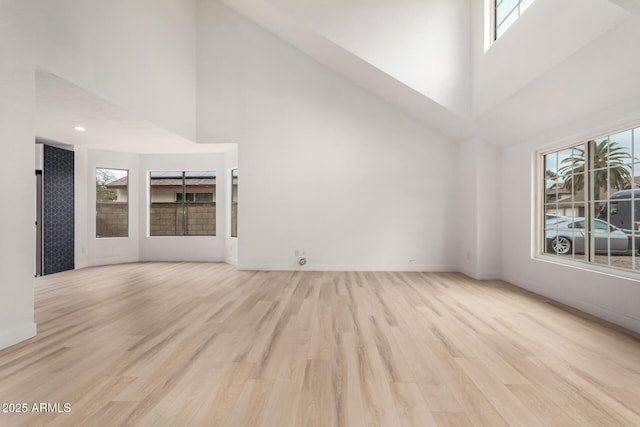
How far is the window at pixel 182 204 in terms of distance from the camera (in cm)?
768

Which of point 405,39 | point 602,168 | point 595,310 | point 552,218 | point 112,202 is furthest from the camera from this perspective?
point 112,202

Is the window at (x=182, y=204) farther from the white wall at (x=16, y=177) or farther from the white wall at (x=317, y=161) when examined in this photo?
the white wall at (x=16, y=177)

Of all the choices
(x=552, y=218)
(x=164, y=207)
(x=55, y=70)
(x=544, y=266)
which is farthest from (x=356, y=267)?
(x=55, y=70)

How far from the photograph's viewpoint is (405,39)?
500 centimetres

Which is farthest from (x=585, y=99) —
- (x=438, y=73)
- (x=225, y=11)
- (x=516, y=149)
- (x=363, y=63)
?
(x=225, y=11)

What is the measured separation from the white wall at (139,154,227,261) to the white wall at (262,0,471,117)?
12.6 ft

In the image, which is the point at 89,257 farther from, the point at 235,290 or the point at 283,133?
the point at 283,133

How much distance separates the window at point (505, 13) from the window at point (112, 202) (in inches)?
305

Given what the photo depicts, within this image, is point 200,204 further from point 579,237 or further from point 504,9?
point 579,237

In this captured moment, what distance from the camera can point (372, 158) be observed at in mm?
6203

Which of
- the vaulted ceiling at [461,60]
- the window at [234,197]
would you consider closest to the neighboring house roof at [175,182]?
the window at [234,197]

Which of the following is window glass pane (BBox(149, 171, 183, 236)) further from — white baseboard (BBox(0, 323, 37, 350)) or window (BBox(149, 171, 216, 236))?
white baseboard (BBox(0, 323, 37, 350))

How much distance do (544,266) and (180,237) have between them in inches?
277

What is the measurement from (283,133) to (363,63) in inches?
77.0
